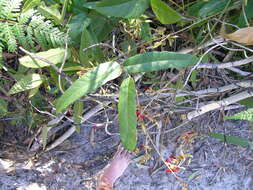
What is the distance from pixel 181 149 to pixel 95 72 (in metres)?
0.59

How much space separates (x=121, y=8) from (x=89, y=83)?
25 centimetres

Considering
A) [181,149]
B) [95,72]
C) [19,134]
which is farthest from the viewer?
[19,134]

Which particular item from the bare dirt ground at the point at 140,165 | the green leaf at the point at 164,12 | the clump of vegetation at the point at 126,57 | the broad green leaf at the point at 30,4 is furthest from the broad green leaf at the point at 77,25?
the bare dirt ground at the point at 140,165

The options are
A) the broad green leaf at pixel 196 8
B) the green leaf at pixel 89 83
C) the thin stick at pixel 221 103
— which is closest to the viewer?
the green leaf at pixel 89 83

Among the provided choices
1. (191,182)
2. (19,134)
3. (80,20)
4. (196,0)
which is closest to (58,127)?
(19,134)

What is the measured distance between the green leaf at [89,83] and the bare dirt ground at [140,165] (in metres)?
0.50

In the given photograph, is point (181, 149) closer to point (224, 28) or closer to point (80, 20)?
point (224, 28)

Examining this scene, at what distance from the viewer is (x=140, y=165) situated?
125cm

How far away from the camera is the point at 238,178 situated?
1.28 meters

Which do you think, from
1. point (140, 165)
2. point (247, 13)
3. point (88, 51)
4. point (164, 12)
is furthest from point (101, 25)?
point (140, 165)

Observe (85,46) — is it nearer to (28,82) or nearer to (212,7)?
(28,82)

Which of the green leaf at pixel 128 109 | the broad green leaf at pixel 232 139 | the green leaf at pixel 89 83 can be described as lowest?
the broad green leaf at pixel 232 139

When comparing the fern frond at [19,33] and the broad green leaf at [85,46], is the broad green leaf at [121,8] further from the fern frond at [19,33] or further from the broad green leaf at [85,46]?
the fern frond at [19,33]

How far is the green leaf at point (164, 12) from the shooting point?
88 cm
